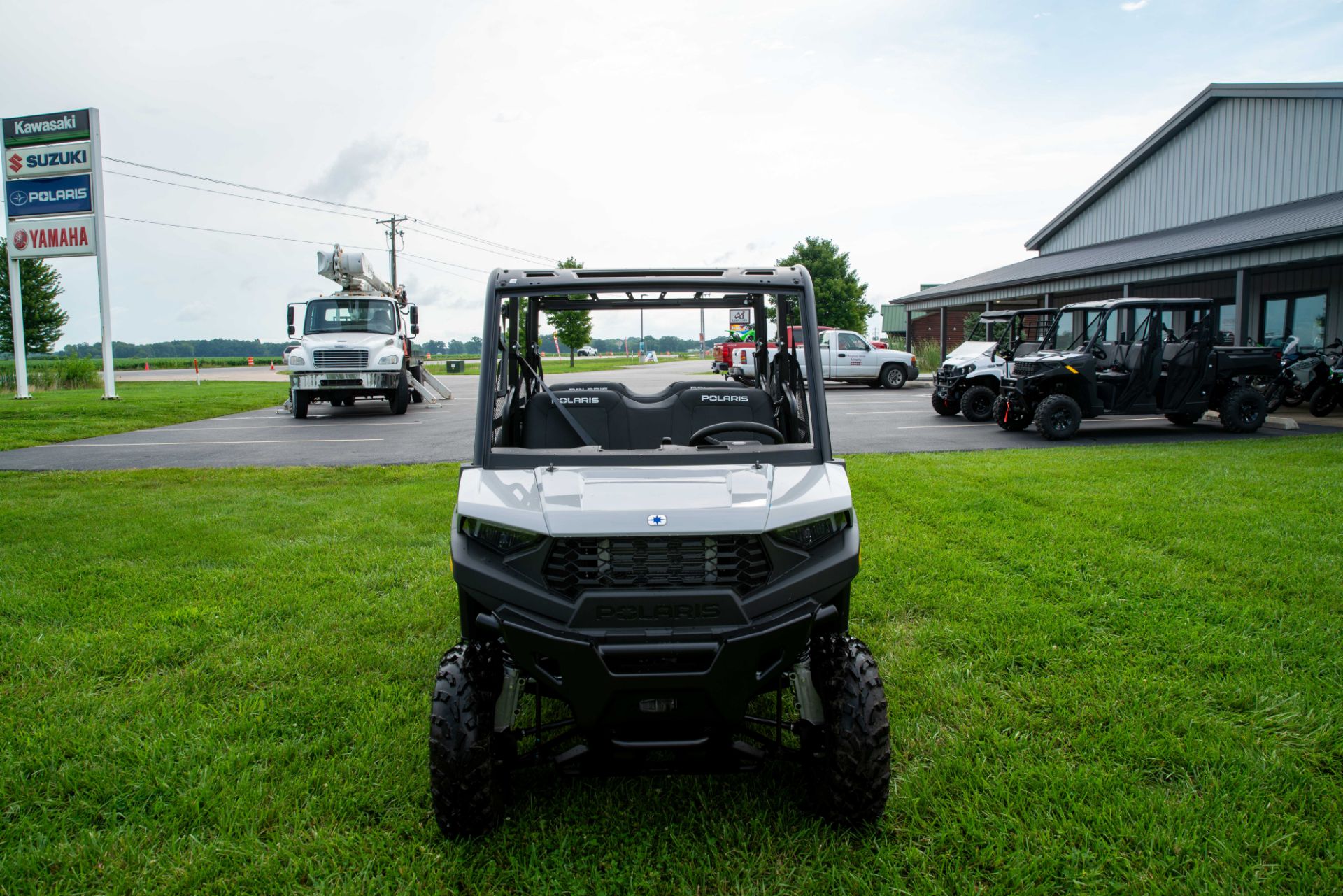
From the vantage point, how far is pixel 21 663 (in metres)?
3.94

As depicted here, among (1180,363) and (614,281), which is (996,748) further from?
(1180,363)

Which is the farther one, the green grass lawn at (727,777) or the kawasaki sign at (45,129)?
the kawasaki sign at (45,129)

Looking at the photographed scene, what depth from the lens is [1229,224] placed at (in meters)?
20.8

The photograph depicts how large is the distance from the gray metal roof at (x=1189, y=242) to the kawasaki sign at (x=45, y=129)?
25.8 m

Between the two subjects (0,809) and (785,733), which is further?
(785,733)

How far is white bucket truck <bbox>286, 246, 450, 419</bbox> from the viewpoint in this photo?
53.3 ft

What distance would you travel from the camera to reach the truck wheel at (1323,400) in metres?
14.5

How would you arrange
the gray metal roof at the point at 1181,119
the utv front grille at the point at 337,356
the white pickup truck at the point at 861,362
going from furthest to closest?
1. the white pickup truck at the point at 861,362
2. the gray metal roof at the point at 1181,119
3. the utv front grille at the point at 337,356

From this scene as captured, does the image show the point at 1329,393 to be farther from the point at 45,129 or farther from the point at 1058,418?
the point at 45,129

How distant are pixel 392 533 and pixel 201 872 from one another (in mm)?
4109

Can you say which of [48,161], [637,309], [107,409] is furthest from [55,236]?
[637,309]

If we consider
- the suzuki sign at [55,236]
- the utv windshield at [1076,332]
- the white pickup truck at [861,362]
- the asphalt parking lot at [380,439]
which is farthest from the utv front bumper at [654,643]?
the suzuki sign at [55,236]

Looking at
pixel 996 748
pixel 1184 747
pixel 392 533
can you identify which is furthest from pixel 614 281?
pixel 392 533

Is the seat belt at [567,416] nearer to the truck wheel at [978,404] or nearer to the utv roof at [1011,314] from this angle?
the utv roof at [1011,314]
